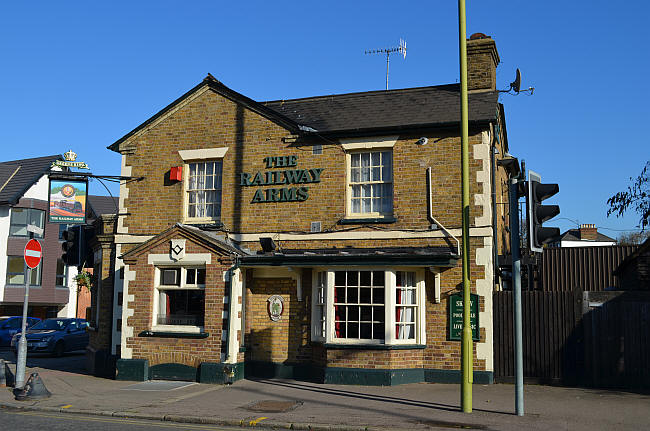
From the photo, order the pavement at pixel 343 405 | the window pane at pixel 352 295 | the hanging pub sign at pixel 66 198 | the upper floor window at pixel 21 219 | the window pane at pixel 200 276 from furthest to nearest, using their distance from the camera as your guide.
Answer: the upper floor window at pixel 21 219, the hanging pub sign at pixel 66 198, the window pane at pixel 200 276, the window pane at pixel 352 295, the pavement at pixel 343 405

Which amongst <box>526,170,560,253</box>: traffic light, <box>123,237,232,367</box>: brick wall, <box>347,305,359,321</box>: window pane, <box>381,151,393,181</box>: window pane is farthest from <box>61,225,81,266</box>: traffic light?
<box>526,170,560,253</box>: traffic light

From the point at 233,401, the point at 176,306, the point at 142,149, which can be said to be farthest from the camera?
the point at 142,149

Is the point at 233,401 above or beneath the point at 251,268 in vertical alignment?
beneath

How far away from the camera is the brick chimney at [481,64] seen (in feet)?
53.2

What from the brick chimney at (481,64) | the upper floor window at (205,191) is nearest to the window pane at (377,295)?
the upper floor window at (205,191)

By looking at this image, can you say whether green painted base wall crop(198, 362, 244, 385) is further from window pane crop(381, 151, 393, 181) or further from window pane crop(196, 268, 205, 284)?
window pane crop(381, 151, 393, 181)

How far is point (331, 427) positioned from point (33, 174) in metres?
37.6

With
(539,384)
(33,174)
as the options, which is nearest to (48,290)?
(33,174)

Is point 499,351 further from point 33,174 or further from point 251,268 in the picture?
point 33,174

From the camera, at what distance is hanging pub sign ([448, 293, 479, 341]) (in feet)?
44.8

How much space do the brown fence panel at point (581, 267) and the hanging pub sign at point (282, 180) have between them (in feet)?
35.4

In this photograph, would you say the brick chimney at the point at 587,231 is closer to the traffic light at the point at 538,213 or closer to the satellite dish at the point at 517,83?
the satellite dish at the point at 517,83

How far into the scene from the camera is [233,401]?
11.8 metres

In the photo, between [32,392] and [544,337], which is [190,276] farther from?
[544,337]
